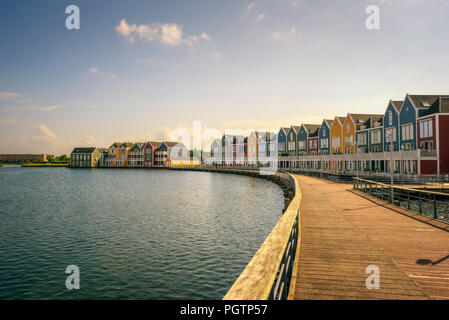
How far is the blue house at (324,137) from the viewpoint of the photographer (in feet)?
227

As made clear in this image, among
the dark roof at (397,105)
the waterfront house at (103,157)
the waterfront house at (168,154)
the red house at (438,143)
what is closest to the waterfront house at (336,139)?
the dark roof at (397,105)

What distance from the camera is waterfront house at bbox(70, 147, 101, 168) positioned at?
149125 millimetres

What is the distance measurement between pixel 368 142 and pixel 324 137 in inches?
586

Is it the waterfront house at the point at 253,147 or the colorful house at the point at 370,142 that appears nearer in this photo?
the colorful house at the point at 370,142

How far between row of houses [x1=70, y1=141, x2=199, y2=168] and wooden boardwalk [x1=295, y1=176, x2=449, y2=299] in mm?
125468

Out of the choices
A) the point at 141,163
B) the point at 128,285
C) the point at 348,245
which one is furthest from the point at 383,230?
the point at 141,163

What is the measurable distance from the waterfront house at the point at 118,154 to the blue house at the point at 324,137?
101616mm

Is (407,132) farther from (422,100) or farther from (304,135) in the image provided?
(304,135)

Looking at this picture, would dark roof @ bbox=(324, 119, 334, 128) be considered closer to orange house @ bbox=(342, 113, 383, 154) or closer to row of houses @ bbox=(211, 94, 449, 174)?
row of houses @ bbox=(211, 94, 449, 174)

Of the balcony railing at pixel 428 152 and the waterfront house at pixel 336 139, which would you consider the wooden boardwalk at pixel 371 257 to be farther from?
the waterfront house at pixel 336 139

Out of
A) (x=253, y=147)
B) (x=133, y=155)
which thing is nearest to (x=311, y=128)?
(x=253, y=147)

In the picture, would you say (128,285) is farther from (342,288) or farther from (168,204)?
(168,204)
